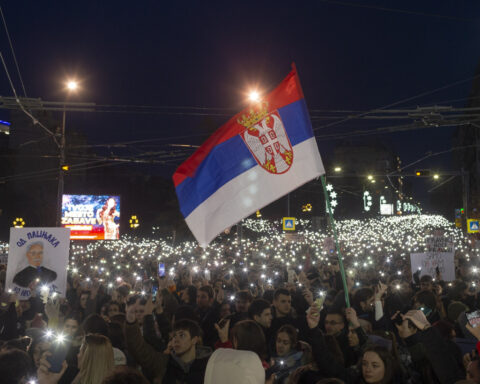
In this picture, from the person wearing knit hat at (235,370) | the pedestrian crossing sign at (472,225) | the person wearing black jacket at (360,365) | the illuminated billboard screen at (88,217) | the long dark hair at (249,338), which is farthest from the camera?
the illuminated billboard screen at (88,217)

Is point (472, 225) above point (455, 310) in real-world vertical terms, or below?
above

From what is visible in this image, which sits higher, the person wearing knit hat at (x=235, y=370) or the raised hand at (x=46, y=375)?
the person wearing knit hat at (x=235, y=370)

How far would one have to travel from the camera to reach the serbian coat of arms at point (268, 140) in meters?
6.74

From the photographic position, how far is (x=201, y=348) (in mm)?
4883

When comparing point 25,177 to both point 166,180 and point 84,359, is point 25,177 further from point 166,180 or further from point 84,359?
point 84,359

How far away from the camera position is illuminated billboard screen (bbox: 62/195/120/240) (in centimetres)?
3494

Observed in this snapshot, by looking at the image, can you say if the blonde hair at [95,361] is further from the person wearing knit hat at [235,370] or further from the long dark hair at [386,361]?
the long dark hair at [386,361]

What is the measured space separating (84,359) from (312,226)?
2449 inches

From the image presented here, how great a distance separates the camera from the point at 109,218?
120 feet

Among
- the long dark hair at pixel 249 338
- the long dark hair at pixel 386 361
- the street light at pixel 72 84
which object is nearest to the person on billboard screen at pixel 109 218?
the street light at pixel 72 84

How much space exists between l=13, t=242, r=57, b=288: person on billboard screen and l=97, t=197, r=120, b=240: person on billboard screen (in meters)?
25.3

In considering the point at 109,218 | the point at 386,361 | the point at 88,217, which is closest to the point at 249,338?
the point at 386,361

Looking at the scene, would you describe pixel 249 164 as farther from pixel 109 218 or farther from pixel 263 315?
pixel 109 218

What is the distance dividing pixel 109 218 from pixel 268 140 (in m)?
31.4
